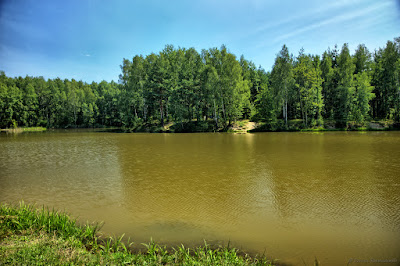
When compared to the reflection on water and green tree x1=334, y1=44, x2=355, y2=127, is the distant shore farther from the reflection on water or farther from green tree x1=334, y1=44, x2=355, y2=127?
the reflection on water

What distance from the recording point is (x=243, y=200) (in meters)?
8.24

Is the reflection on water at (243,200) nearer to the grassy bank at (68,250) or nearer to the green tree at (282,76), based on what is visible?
the grassy bank at (68,250)

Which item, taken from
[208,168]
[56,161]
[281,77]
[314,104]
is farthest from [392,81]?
[56,161]

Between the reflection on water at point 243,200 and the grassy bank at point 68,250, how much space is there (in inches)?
32.4

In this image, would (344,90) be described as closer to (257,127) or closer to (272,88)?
(272,88)

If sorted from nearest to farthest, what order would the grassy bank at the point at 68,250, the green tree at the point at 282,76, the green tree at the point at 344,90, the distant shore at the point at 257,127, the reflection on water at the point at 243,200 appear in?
the grassy bank at the point at 68,250, the reflection on water at the point at 243,200, the distant shore at the point at 257,127, the green tree at the point at 344,90, the green tree at the point at 282,76

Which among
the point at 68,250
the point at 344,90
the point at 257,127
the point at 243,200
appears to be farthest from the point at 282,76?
the point at 68,250

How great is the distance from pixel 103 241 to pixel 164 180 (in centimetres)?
571

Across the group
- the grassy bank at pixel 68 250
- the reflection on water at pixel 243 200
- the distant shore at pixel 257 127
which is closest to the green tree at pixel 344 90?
the distant shore at pixel 257 127

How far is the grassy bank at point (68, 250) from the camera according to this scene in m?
4.01

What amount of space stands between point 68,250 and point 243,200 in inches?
216

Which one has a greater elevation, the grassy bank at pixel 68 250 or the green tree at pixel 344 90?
the green tree at pixel 344 90

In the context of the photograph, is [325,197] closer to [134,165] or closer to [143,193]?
[143,193]

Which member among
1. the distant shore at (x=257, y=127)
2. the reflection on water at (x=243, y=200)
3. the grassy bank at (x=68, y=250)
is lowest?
the reflection on water at (x=243, y=200)
